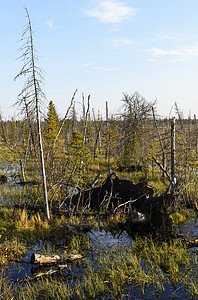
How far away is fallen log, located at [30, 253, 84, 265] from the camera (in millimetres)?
5737

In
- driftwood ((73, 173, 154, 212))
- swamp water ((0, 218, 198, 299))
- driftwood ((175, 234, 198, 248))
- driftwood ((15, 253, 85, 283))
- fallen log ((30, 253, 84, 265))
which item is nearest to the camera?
swamp water ((0, 218, 198, 299))

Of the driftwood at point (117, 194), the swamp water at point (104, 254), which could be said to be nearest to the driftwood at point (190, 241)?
the swamp water at point (104, 254)

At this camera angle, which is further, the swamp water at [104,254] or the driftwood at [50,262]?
the driftwood at [50,262]

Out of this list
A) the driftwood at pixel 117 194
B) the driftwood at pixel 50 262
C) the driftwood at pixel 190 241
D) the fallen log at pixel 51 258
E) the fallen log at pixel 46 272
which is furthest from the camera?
the driftwood at pixel 117 194

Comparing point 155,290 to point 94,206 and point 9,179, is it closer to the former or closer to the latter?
point 94,206

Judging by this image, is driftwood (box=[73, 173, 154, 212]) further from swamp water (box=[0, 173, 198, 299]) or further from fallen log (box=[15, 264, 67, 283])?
fallen log (box=[15, 264, 67, 283])

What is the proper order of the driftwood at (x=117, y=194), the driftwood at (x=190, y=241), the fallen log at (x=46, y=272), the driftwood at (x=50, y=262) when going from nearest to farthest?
the fallen log at (x=46, y=272) → the driftwood at (x=50, y=262) → the driftwood at (x=190, y=241) → the driftwood at (x=117, y=194)

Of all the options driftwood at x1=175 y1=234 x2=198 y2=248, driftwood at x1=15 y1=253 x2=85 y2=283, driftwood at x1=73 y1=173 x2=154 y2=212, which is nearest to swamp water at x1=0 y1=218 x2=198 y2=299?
driftwood at x1=15 y1=253 x2=85 y2=283

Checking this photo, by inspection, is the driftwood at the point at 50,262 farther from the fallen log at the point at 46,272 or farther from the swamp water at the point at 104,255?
the swamp water at the point at 104,255

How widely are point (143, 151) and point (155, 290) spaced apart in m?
12.6

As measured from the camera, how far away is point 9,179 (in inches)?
666

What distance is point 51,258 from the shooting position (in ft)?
19.2

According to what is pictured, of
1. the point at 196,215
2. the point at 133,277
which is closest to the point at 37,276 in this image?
the point at 133,277

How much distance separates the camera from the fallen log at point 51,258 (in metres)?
5.74
